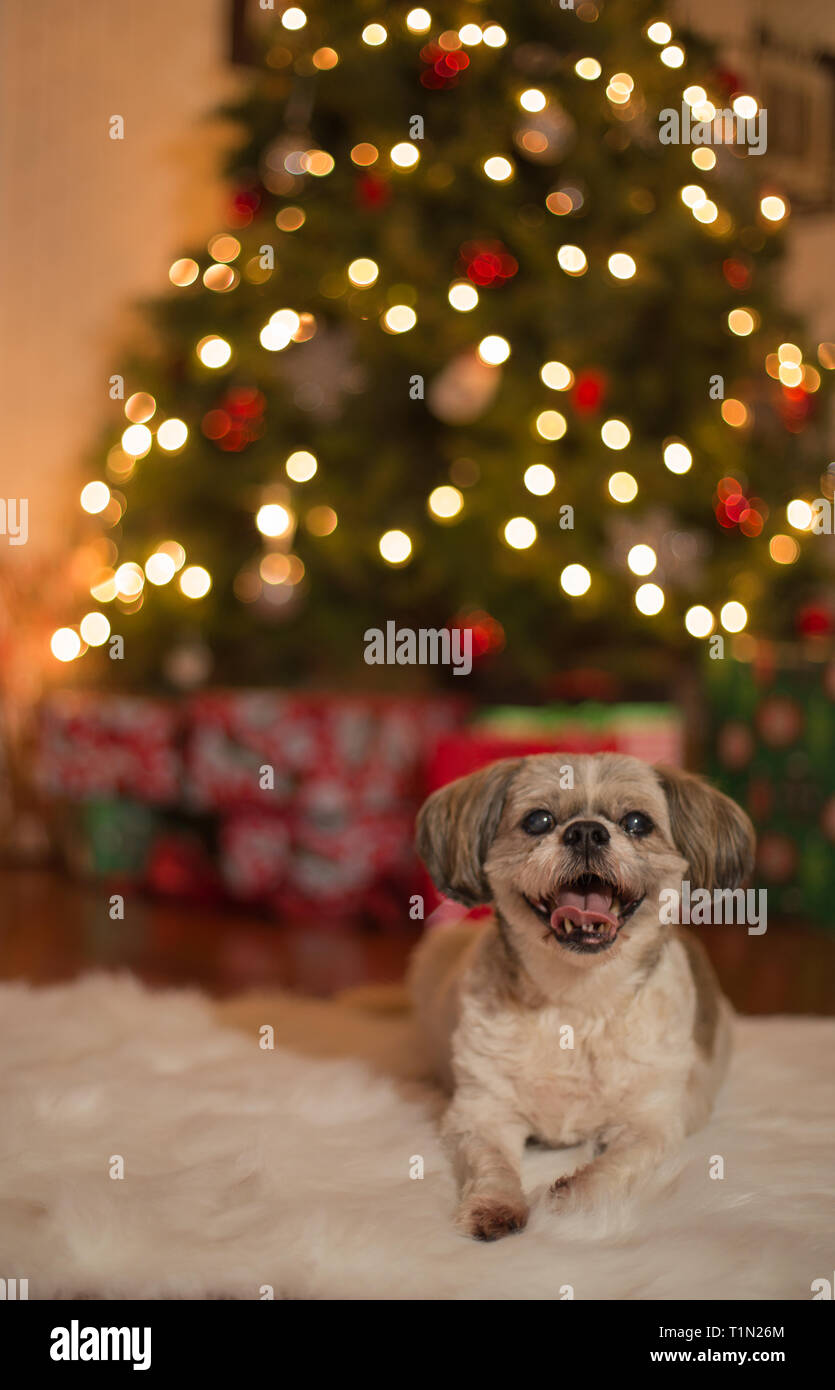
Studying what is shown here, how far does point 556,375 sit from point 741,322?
0.76 meters

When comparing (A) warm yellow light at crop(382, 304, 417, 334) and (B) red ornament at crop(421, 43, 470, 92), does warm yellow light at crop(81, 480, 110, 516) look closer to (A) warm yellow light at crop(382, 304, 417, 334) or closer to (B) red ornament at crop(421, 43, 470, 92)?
(A) warm yellow light at crop(382, 304, 417, 334)

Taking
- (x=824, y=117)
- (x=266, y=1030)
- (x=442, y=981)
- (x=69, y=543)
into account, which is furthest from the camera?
(x=824, y=117)

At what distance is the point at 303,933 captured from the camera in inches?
137

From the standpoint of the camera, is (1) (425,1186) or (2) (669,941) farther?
(2) (669,941)

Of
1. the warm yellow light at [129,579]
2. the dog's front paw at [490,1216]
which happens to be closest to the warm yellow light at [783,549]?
the warm yellow light at [129,579]

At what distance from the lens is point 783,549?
162 inches

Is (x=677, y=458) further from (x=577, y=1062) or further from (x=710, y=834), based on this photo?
(x=577, y=1062)

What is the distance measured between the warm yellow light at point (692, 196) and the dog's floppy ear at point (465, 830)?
9.49 ft

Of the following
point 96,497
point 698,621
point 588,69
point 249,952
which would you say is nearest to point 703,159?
point 588,69

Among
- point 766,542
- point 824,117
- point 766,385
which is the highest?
point 824,117

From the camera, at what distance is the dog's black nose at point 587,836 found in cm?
153
